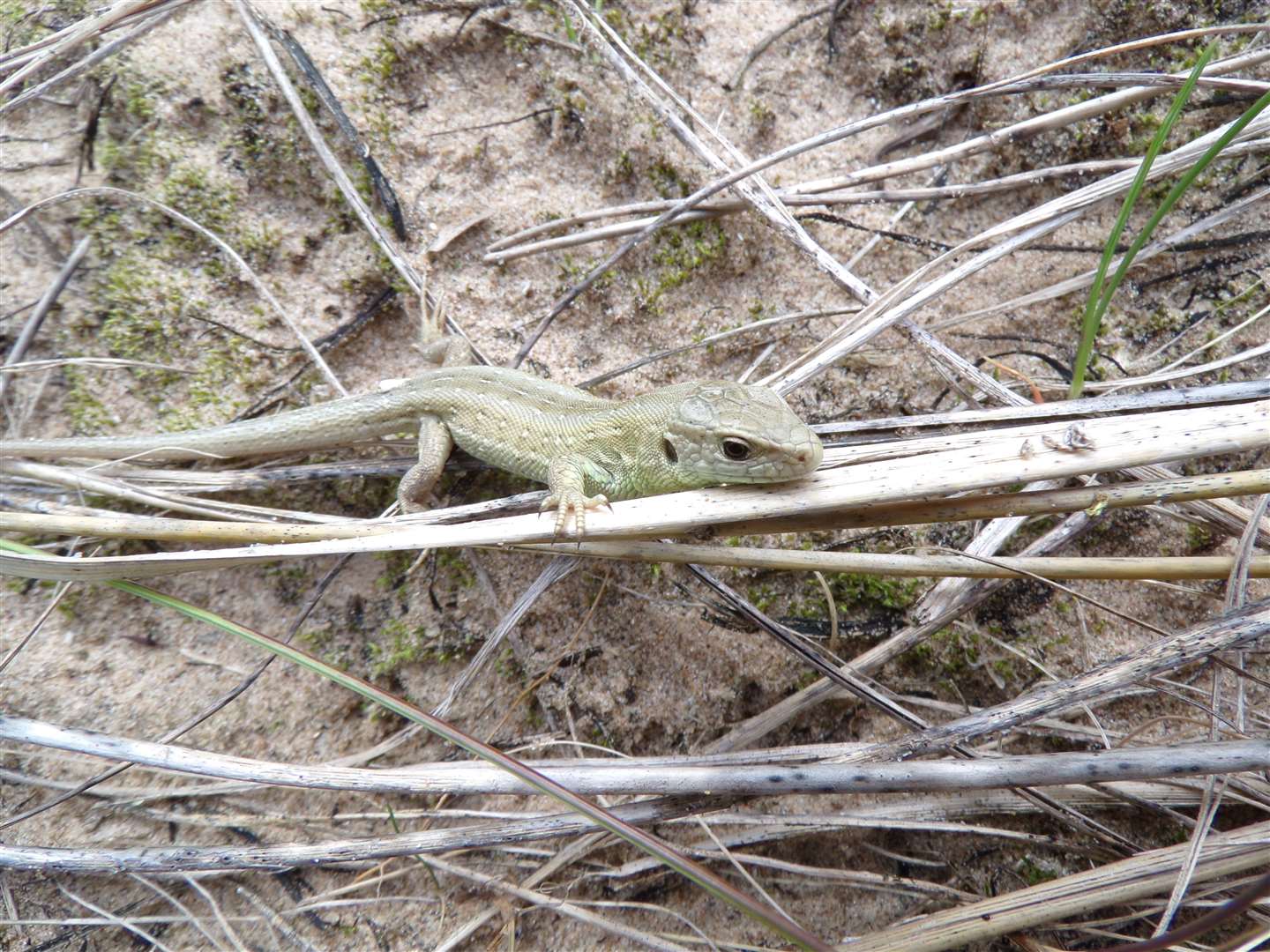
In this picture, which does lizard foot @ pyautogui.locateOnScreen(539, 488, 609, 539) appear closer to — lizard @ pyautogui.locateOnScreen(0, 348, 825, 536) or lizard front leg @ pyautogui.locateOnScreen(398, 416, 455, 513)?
lizard @ pyautogui.locateOnScreen(0, 348, 825, 536)

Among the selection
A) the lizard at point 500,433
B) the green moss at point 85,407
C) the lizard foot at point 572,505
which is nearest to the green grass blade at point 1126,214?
the lizard at point 500,433

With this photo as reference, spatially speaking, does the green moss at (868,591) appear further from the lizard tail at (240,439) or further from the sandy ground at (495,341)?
the lizard tail at (240,439)

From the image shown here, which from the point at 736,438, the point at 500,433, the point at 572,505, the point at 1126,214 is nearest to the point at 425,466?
the point at 500,433

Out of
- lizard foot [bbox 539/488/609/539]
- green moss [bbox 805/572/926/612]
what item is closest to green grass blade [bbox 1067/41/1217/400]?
green moss [bbox 805/572/926/612]

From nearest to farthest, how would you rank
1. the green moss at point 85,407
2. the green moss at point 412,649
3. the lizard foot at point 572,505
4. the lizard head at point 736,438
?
→ the lizard head at point 736,438 → the lizard foot at point 572,505 → the green moss at point 412,649 → the green moss at point 85,407

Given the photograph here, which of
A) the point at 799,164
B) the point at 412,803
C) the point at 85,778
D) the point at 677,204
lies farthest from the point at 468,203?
the point at 85,778

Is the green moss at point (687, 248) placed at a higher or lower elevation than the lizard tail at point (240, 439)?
higher
